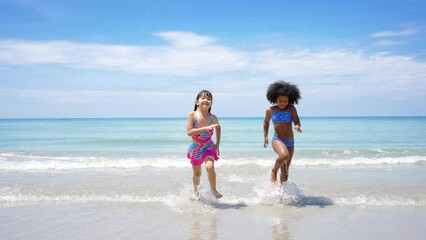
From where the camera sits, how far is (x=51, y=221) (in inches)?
209

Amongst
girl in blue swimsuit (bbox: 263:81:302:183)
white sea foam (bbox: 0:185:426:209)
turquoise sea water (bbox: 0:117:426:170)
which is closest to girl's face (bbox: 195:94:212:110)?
girl in blue swimsuit (bbox: 263:81:302:183)

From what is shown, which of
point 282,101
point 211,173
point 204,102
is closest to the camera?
point 211,173

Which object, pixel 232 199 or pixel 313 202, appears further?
pixel 232 199

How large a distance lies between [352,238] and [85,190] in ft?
16.8

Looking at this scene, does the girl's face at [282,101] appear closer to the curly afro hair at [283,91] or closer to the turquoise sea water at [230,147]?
the curly afro hair at [283,91]

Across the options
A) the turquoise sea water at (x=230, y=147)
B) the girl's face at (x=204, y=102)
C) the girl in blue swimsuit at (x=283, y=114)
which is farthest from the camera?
the turquoise sea water at (x=230, y=147)

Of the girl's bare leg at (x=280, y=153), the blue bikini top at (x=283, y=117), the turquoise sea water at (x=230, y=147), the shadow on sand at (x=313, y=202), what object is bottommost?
the turquoise sea water at (x=230, y=147)

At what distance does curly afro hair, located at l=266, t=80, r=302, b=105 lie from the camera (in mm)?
6500

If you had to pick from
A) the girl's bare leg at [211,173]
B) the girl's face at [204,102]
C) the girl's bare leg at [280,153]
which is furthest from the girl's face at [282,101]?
the girl's bare leg at [211,173]

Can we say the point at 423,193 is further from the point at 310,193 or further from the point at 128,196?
the point at 128,196

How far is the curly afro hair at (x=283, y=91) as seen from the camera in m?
6.50

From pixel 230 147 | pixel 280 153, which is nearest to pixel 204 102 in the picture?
pixel 280 153

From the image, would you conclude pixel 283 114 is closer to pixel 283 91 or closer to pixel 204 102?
pixel 283 91

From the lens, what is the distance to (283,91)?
21.2 feet
